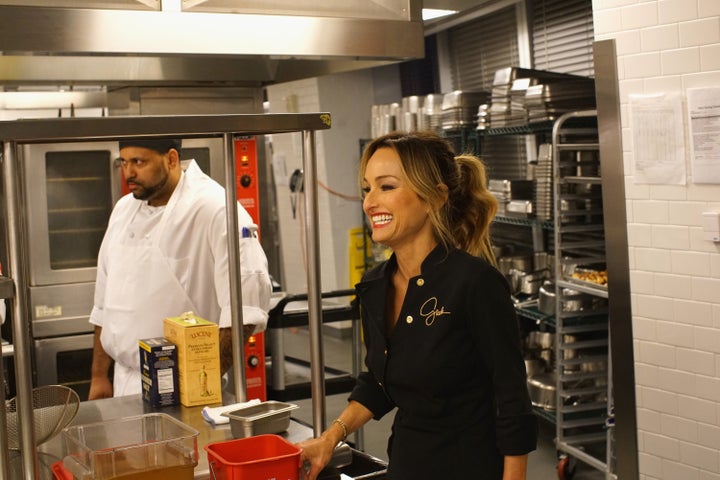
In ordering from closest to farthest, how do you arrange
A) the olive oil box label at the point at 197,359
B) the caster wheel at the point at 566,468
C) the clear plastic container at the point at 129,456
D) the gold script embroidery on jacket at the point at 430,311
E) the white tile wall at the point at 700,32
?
the clear plastic container at the point at 129,456, the gold script embroidery on jacket at the point at 430,311, the olive oil box label at the point at 197,359, the white tile wall at the point at 700,32, the caster wheel at the point at 566,468

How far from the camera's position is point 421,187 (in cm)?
227

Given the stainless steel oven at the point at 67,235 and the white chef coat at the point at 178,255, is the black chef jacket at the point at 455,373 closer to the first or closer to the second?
the white chef coat at the point at 178,255

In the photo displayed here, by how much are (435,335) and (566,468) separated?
2.97 m

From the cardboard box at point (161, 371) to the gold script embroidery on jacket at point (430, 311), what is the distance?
818mm

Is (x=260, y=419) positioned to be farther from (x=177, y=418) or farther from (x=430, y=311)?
(x=430, y=311)

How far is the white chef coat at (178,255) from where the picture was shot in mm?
3518

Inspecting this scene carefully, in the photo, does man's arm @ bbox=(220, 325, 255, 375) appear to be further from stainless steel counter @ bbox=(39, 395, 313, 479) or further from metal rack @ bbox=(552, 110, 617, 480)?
metal rack @ bbox=(552, 110, 617, 480)

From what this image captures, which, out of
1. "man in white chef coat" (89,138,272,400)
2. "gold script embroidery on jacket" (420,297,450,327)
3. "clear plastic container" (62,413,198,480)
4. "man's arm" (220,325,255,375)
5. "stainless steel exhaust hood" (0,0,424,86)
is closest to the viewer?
"clear plastic container" (62,413,198,480)

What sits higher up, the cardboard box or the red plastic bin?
the cardboard box

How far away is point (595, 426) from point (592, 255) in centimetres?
100

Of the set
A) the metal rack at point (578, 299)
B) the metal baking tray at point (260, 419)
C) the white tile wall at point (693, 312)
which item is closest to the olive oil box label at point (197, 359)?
the metal baking tray at point (260, 419)

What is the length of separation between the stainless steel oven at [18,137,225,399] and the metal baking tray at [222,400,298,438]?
235cm

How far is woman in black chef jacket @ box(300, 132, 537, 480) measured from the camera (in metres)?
2.14

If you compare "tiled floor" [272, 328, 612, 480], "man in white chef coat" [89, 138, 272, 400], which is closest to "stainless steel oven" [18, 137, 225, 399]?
"man in white chef coat" [89, 138, 272, 400]
